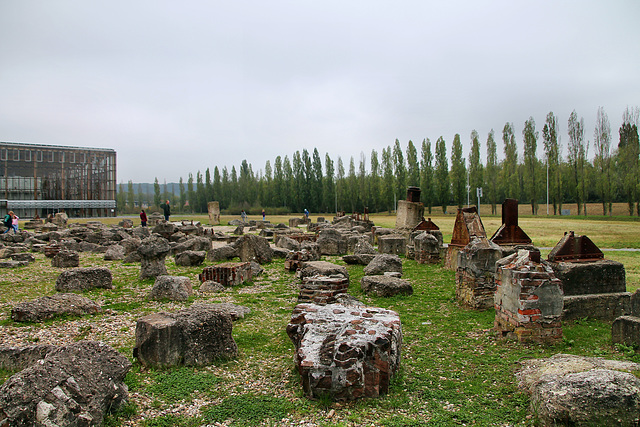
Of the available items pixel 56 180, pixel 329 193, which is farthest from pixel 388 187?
pixel 56 180

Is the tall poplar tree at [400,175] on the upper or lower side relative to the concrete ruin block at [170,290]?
upper

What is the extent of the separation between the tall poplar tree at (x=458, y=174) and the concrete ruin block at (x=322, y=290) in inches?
1741

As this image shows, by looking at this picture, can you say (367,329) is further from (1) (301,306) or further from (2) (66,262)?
(2) (66,262)

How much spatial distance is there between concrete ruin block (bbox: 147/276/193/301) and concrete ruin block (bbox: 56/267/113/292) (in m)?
1.72

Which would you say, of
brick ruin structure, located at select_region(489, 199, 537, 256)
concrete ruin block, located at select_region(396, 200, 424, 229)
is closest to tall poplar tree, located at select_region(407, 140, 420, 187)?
concrete ruin block, located at select_region(396, 200, 424, 229)

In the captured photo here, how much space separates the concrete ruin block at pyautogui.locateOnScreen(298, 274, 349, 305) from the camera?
Answer: 7430 millimetres

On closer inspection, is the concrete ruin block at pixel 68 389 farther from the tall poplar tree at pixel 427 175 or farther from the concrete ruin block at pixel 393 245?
the tall poplar tree at pixel 427 175

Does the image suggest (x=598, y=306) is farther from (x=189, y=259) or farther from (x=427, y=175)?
(x=427, y=175)

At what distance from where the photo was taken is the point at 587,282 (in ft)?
21.4

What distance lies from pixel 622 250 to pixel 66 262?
18.8 metres

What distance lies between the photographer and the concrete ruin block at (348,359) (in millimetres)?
3939

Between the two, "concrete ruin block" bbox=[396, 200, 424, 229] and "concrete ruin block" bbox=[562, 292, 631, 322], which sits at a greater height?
"concrete ruin block" bbox=[396, 200, 424, 229]

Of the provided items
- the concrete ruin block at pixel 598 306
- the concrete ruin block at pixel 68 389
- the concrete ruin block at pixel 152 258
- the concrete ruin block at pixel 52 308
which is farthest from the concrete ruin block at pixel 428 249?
the concrete ruin block at pixel 68 389

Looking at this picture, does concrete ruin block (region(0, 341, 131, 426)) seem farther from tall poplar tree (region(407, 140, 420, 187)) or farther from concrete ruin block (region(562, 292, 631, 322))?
tall poplar tree (region(407, 140, 420, 187))
